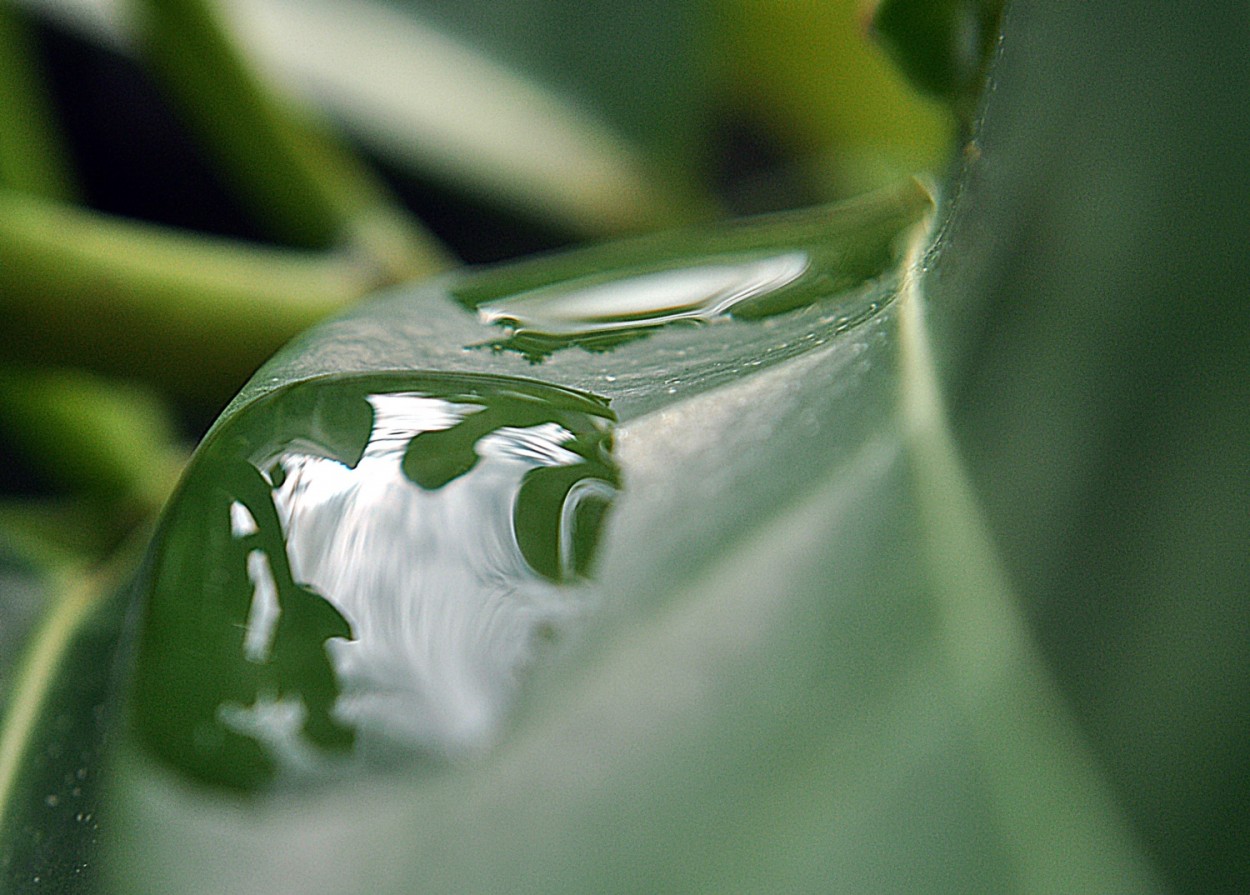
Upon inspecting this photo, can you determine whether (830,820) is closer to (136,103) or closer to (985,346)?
(985,346)

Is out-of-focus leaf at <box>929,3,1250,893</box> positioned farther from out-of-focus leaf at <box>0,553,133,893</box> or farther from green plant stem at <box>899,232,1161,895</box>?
out-of-focus leaf at <box>0,553,133,893</box>

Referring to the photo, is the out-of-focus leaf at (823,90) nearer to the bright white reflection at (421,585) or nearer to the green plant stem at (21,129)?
the green plant stem at (21,129)

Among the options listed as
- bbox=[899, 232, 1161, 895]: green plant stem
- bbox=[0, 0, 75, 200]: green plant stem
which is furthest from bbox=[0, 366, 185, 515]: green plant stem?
bbox=[899, 232, 1161, 895]: green plant stem

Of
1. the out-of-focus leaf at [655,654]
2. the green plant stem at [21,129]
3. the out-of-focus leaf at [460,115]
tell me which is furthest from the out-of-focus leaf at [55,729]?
the out-of-focus leaf at [460,115]

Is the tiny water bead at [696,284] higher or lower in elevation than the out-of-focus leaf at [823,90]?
lower

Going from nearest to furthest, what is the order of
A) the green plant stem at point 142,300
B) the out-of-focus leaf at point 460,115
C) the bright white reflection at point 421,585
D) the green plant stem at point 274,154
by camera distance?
the bright white reflection at point 421,585 → the green plant stem at point 142,300 → the green plant stem at point 274,154 → the out-of-focus leaf at point 460,115

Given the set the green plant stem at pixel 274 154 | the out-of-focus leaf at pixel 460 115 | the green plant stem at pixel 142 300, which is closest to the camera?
the green plant stem at pixel 142 300
